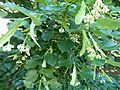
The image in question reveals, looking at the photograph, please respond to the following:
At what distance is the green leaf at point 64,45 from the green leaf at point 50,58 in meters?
0.04

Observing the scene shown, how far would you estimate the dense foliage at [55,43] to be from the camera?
52cm

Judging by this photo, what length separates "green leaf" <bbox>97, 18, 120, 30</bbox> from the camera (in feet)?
1.51

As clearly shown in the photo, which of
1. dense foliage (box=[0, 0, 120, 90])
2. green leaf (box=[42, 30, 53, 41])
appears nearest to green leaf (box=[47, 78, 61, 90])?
dense foliage (box=[0, 0, 120, 90])

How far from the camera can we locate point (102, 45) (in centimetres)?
62

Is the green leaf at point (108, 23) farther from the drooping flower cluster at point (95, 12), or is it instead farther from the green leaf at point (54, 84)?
the green leaf at point (54, 84)

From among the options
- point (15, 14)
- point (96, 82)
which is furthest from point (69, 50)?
point (96, 82)

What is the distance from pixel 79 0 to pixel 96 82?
433 millimetres

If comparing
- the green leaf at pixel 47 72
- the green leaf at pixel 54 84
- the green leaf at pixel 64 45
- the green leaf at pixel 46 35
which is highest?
the green leaf at pixel 46 35

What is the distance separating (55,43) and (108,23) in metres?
0.24

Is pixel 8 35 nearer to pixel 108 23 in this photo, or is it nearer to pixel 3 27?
pixel 3 27

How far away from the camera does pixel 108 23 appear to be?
47 cm

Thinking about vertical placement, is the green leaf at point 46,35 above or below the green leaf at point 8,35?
below

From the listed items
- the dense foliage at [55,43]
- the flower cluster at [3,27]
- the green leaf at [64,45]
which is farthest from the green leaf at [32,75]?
the flower cluster at [3,27]

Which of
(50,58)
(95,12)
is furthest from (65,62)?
(95,12)
